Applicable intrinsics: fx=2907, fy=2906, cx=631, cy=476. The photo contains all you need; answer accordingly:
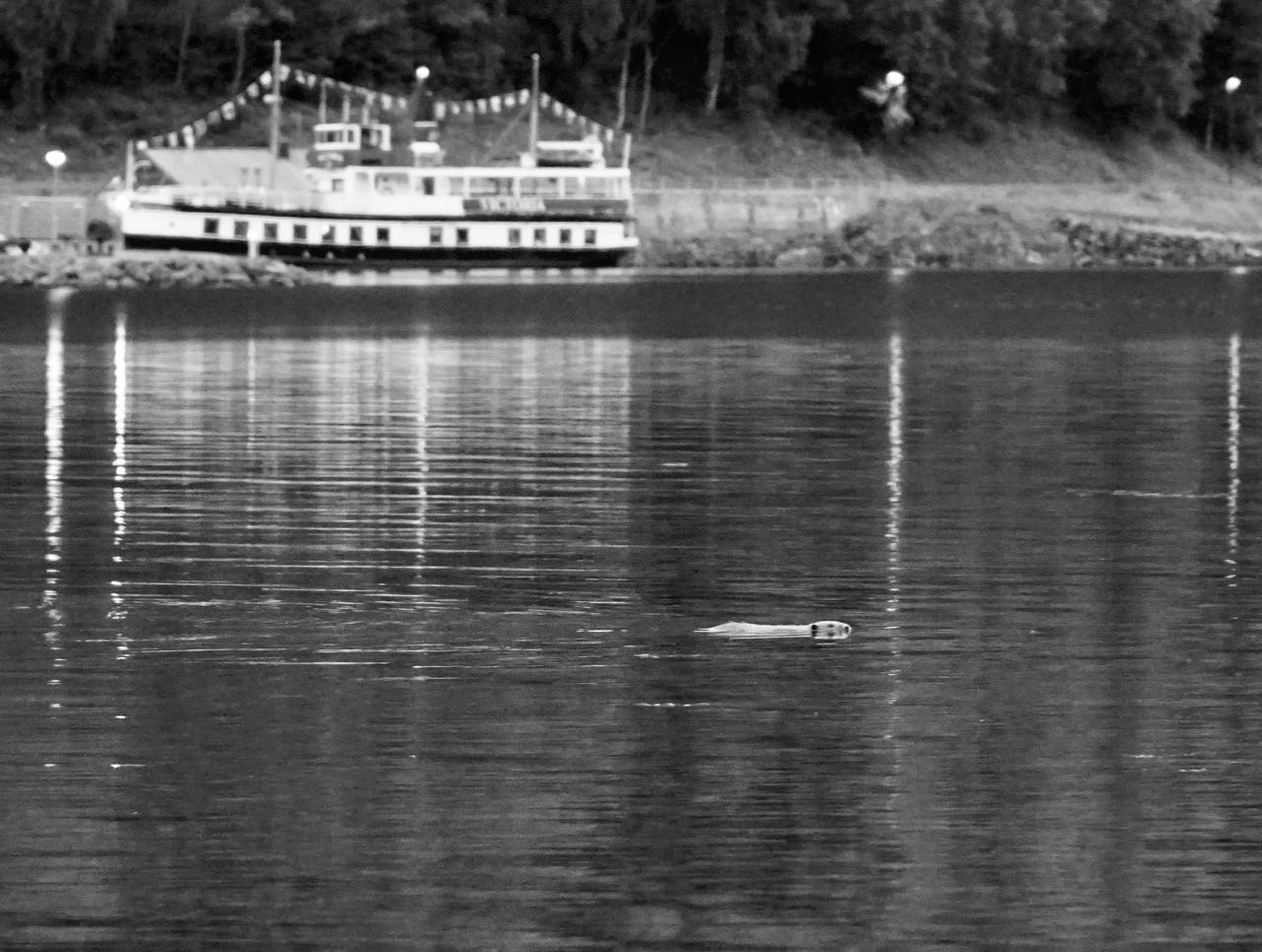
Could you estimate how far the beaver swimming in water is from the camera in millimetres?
17297

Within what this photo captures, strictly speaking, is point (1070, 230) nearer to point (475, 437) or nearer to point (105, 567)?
point (475, 437)

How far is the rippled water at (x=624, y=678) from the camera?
1166cm

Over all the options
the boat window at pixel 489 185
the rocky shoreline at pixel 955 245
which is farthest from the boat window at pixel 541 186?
the rocky shoreline at pixel 955 245

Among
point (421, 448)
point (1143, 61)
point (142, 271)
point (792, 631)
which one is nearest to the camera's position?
point (792, 631)

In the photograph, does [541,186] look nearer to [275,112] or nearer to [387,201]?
[387,201]

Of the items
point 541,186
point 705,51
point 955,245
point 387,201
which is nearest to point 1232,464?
point 387,201

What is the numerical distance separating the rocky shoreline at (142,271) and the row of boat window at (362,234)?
4.06 ft

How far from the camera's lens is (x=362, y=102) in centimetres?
9531

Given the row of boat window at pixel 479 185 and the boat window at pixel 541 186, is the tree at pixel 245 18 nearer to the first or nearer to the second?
the row of boat window at pixel 479 185

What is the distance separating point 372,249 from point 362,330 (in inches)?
1290

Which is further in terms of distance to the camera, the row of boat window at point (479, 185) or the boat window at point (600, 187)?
the boat window at point (600, 187)

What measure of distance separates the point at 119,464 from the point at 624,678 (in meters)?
12.9

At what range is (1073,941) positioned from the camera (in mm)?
11055

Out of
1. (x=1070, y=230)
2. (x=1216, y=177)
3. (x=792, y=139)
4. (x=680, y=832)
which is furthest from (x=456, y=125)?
(x=680, y=832)
